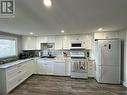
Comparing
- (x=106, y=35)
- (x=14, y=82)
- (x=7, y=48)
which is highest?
(x=106, y=35)

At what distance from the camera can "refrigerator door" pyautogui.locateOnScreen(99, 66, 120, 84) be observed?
13.0ft

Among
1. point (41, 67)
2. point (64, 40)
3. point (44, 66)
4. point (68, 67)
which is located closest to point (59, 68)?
point (68, 67)

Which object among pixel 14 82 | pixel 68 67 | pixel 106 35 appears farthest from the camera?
pixel 68 67

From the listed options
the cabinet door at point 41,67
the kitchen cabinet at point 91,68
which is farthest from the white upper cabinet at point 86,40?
the cabinet door at point 41,67

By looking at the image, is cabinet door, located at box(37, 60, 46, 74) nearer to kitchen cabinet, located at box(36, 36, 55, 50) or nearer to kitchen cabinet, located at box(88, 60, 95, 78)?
kitchen cabinet, located at box(36, 36, 55, 50)

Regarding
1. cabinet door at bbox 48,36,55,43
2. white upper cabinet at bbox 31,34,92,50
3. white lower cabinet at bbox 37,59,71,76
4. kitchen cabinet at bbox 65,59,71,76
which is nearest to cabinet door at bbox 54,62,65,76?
white lower cabinet at bbox 37,59,71,76

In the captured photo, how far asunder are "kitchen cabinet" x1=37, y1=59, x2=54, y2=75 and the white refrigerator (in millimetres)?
2395

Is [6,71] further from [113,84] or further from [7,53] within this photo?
[113,84]

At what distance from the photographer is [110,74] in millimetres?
3998

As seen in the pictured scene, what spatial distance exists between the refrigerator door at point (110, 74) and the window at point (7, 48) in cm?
407

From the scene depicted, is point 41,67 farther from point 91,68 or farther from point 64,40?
point 91,68

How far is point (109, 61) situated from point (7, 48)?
435 centimetres

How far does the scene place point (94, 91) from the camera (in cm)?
342

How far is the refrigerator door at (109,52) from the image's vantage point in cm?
395
